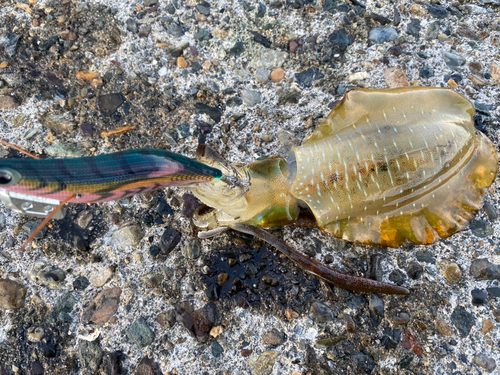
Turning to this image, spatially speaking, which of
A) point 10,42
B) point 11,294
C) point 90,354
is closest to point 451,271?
point 90,354

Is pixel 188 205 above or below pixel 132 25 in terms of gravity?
below

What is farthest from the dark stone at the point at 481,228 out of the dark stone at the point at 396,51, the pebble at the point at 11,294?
the pebble at the point at 11,294

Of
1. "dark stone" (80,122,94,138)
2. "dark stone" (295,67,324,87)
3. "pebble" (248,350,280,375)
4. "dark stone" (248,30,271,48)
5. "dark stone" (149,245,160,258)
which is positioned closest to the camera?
"pebble" (248,350,280,375)

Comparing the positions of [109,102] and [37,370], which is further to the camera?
[109,102]

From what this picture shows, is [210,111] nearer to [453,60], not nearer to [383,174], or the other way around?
[383,174]

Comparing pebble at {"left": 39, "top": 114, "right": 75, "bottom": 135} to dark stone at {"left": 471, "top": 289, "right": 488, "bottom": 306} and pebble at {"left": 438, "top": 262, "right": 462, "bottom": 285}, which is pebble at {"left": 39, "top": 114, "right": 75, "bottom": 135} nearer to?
pebble at {"left": 438, "top": 262, "right": 462, "bottom": 285}

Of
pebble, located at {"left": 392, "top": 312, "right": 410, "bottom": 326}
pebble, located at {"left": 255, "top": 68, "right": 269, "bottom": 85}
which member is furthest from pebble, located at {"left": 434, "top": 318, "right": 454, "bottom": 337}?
pebble, located at {"left": 255, "top": 68, "right": 269, "bottom": 85}

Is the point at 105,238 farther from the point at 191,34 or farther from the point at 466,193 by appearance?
the point at 466,193
